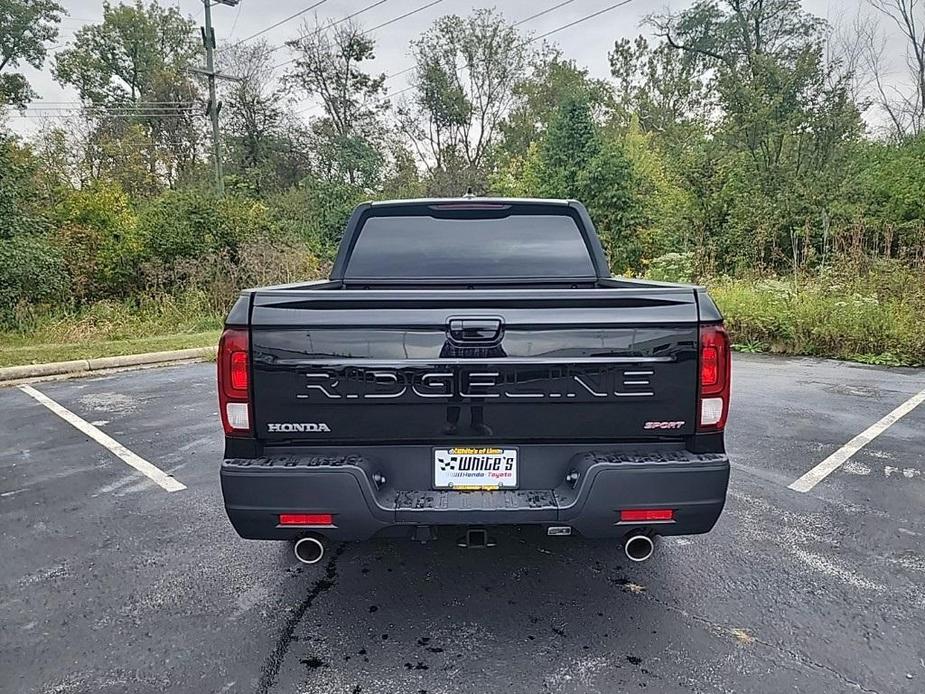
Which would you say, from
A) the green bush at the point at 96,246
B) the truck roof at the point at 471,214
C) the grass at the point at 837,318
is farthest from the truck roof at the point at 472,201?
the green bush at the point at 96,246

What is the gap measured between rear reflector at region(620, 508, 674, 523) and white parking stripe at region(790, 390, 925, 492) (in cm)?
243

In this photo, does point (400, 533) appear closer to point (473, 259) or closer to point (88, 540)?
point (473, 259)

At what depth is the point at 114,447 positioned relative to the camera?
558 cm

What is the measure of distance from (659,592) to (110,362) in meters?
9.00

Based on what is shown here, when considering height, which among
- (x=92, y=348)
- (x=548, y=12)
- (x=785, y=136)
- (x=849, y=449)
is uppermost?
(x=548, y=12)

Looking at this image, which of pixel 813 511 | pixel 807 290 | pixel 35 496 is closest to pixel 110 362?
pixel 35 496

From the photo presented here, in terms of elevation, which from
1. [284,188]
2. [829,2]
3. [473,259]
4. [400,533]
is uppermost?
[829,2]

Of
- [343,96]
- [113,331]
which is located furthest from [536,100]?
[113,331]

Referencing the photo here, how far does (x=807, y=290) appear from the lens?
10.9 metres

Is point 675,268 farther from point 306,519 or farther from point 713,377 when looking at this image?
point 306,519

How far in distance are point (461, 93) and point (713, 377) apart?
31.1m

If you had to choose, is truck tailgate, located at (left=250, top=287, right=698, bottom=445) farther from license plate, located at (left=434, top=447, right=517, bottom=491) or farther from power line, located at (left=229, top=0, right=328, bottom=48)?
power line, located at (left=229, top=0, right=328, bottom=48)

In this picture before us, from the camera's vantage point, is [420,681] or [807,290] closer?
[420,681]

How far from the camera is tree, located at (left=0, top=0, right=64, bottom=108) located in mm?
29848
